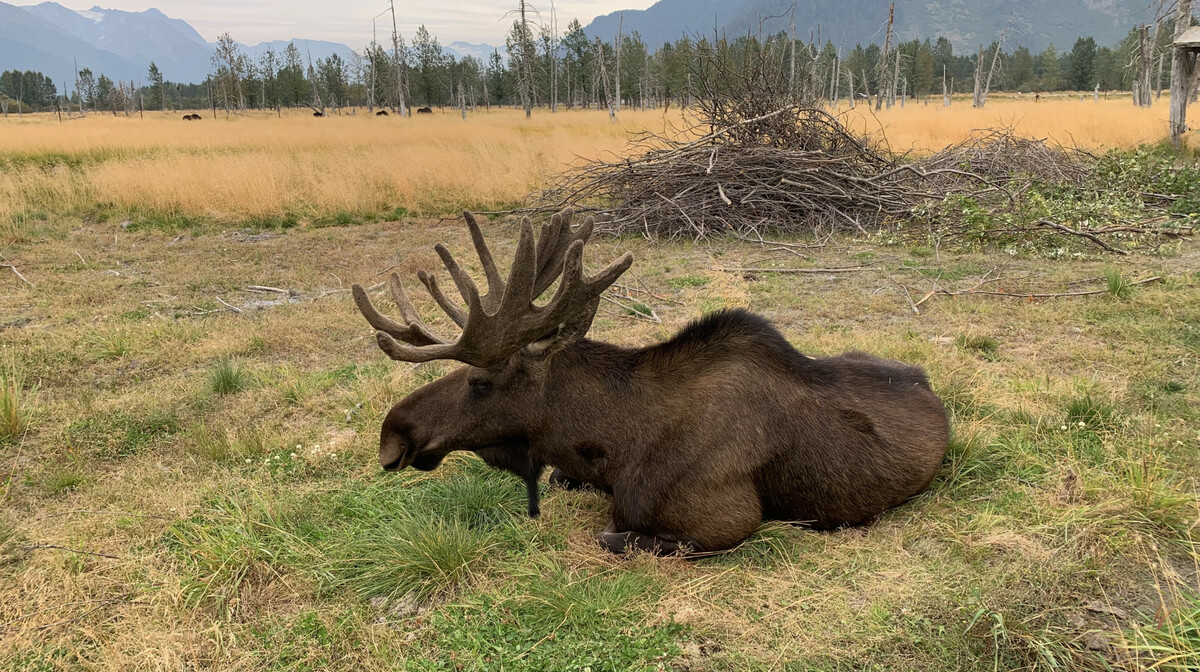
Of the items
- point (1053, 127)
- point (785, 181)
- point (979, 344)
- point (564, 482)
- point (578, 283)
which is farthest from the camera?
point (1053, 127)

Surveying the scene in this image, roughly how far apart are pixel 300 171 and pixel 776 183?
12001mm

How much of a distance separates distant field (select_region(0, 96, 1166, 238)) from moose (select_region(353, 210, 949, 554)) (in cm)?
1236

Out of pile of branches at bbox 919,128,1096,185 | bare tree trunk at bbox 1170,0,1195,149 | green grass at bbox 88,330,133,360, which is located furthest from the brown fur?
bare tree trunk at bbox 1170,0,1195,149

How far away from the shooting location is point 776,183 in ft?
39.4

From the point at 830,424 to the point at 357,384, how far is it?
3.68m

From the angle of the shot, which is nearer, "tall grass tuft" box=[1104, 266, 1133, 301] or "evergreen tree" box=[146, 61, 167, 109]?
"tall grass tuft" box=[1104, 266, 1133, 301]

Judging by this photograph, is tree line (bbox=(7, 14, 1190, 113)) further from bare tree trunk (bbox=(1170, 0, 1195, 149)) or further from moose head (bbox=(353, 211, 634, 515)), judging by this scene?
moose head (bbox=(353, 211, 634, 515))

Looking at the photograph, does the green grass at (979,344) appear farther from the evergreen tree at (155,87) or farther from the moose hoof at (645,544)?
the evergreen tree at (155,87)

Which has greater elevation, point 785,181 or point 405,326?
point 785,181

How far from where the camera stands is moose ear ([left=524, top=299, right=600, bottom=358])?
10.7ft

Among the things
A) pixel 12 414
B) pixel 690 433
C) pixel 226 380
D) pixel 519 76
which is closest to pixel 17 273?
pixel 12 414

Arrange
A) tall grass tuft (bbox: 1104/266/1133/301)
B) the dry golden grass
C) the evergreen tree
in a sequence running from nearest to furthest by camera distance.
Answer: tall grass tuft (bbox: 1104/266/1133/301) < the dry golden grass < the evergreen tree

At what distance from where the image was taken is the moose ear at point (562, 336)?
3.27m

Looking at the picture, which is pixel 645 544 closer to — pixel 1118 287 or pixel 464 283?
pixel 464 283
